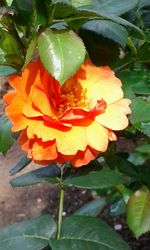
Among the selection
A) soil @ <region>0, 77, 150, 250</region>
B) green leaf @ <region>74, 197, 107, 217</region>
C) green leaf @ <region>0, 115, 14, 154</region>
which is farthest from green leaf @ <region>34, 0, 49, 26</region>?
soil @ <region>0, 77, 150, 250</region>

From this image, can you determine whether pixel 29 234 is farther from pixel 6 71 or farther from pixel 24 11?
pixel 24 11

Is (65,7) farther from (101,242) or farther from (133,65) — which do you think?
(101,242)

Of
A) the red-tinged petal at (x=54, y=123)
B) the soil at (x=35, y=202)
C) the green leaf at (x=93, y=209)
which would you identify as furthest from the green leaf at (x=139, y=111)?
the soil at (x=35, y=202)

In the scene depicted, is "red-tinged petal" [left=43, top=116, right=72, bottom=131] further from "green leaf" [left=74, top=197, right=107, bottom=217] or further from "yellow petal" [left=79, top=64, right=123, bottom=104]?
"green leaf" [left=74, top=197, right=107, bottom=217]

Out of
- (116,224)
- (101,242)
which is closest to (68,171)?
(101,242)

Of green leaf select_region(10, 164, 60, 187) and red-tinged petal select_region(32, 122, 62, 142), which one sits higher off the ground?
red-tinged petal select_region(32, 122, 62, 142)

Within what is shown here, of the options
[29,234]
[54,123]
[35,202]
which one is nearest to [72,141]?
[54,123]

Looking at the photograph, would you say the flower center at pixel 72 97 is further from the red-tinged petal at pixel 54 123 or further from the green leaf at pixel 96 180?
the green leaf at pixel 96 180
